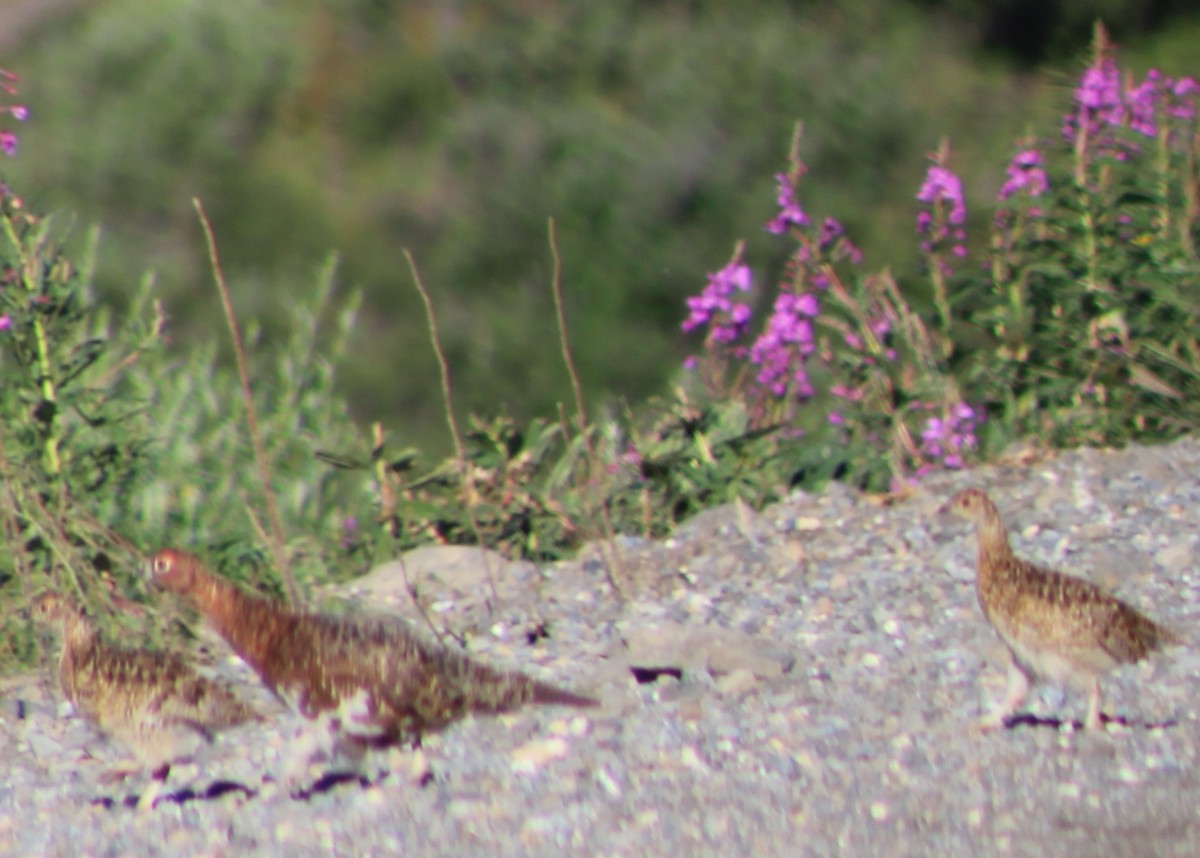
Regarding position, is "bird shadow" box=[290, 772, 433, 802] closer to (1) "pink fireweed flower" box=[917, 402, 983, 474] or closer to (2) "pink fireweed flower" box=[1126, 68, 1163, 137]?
(1) "pink fireweed flower" box=[917, 402, 983, 474]

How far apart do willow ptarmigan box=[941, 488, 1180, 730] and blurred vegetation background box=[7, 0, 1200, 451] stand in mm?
7505

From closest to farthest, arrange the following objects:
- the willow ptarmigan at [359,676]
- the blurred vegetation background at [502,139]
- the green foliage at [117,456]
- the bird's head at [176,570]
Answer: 1. the willow ptarmigan at [359,676]
2. the bird's head at [176,570]
3. the green foliage at [117,456]
4. the blurred vegetation background at [502,139]

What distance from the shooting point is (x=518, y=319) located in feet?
44.7

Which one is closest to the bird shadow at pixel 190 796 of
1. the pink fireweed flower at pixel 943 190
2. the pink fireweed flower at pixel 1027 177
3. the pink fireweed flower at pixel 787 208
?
the pink fireweed flower at pixel 787 208

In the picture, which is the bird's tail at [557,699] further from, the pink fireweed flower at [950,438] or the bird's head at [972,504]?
the pink fireweed flower at [950,438]

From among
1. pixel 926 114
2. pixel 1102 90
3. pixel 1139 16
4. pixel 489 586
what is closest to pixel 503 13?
pixel 926 114

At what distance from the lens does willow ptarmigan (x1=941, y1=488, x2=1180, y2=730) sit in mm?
5281

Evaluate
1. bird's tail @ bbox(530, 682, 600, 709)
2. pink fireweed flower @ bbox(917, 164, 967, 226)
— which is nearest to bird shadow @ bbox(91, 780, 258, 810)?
bird's tail @ bbox(530, 682, 600, 709)

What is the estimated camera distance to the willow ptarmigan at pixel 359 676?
5.24 m

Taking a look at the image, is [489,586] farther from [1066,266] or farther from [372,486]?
[1066,266]

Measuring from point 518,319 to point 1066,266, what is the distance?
5.80 meters

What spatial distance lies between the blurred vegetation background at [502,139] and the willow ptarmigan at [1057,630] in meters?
7.51

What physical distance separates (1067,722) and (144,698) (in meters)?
2.26

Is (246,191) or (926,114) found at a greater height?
(926,114)
